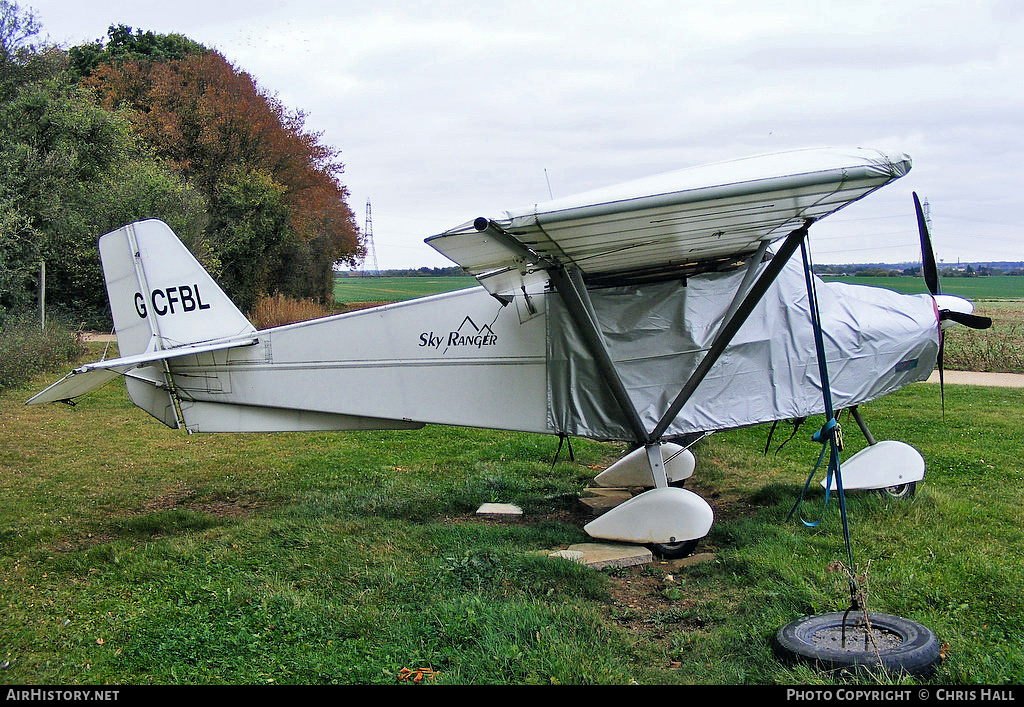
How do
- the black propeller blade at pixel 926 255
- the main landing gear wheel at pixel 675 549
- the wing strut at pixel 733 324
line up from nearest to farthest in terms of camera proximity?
1. the wing strut at pixel 733 324
2. the main landing gear wheel at pixel 675 549
3. the black propeller blade at pixel 926 255

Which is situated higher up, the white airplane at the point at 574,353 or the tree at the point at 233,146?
the tree at the point at 233,146

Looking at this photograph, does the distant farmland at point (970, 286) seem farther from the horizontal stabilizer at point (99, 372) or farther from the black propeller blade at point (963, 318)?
the horizontal stabilizer at point (99, 372)

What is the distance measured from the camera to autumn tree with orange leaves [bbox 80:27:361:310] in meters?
29.0

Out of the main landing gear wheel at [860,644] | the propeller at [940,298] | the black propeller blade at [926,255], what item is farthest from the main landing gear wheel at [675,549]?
the black propeller blade at [926,255]

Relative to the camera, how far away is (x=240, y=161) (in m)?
30.8

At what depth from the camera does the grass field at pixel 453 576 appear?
161 inches

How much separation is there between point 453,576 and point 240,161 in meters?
29.0

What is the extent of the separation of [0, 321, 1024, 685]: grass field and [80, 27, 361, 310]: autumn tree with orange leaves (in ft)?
64.5

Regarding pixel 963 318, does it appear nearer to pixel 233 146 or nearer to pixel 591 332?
pixel 591 332

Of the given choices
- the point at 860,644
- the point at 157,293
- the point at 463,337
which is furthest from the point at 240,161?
the point at 860,644

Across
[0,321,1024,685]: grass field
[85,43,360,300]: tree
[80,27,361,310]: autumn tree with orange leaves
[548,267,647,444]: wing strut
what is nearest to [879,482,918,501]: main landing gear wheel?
[0,321,1024,685]: grass field

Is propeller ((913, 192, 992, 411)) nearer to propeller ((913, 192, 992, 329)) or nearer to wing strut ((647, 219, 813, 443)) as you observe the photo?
propeller ((913, 192, 992, 329))

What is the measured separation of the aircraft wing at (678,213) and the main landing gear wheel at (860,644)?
2.23 meters

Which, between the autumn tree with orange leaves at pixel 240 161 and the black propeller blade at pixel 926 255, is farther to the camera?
the autumn tree with orange leaves at pixel 240 161
